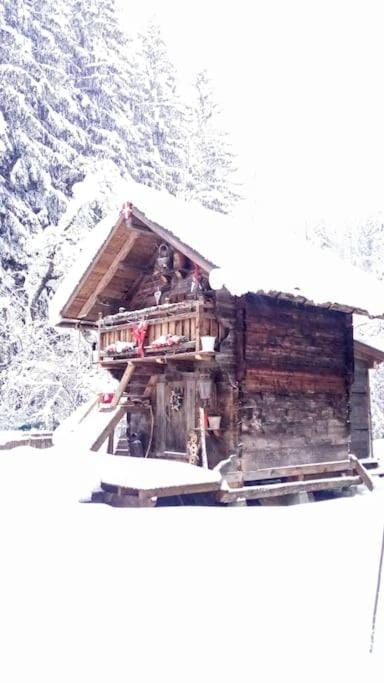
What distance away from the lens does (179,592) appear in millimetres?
5684

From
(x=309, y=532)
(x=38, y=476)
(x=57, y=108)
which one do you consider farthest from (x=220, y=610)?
(x=57, y=108)

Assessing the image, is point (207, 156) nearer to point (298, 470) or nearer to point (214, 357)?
point (214, 357)

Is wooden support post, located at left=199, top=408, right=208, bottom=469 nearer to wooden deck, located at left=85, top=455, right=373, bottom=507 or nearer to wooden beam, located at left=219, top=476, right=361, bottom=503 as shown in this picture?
wooden deck, located at left=85, top=455, right=373, bottom=507

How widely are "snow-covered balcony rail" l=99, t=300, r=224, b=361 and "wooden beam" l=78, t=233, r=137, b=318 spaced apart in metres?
0.79

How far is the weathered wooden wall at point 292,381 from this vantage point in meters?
12.3

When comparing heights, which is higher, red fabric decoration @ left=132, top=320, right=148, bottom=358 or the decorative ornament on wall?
red fabric decoration @ left=132, top=320, right=148, bottom=358

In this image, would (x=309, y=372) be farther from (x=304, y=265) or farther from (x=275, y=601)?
(x=275, y=601)

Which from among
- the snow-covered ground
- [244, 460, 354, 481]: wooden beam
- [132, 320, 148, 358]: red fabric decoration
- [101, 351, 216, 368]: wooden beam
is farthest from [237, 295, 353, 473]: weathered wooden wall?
the snow-covered ground

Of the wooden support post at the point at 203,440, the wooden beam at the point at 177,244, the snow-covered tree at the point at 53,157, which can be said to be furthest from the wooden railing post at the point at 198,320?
the snow-covered tree at the point at 53,157

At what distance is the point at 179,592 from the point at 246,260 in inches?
285

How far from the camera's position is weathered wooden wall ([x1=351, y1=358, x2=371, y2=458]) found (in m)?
16.4

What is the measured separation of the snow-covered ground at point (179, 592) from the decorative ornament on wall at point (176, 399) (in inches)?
151

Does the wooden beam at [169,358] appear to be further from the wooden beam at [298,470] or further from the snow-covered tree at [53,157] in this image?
the snow-covered tree at [53,157]

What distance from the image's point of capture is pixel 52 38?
918 inches
